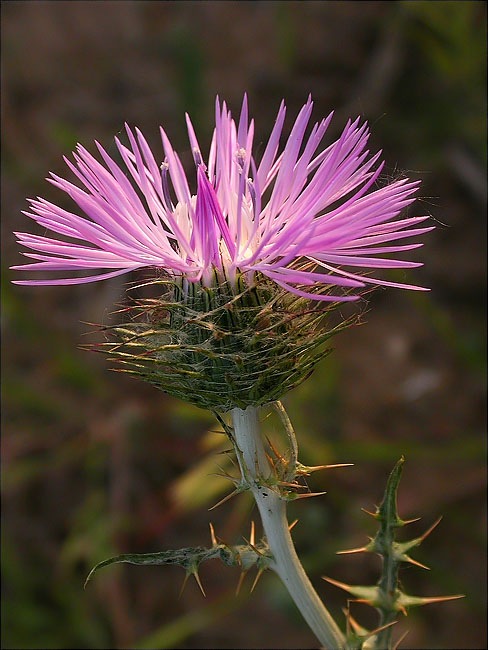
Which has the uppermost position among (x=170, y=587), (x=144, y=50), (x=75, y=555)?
(x=144, y=50)

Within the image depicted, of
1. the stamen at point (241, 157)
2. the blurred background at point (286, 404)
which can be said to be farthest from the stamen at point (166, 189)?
the blurred background at point (286, 404)

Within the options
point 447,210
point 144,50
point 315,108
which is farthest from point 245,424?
point 144,50

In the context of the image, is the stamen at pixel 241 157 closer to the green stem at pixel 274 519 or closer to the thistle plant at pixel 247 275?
the thistle plant at pixel 247 275

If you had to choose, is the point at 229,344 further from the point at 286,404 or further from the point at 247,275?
the point at 286,404

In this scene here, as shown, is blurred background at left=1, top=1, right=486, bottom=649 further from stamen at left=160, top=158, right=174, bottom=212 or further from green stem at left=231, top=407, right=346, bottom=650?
green stem at left=231, top=407, right=346, bottom=650

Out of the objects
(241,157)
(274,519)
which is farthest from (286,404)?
(241,157)

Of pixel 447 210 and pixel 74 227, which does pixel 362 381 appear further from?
pixel 74 227
